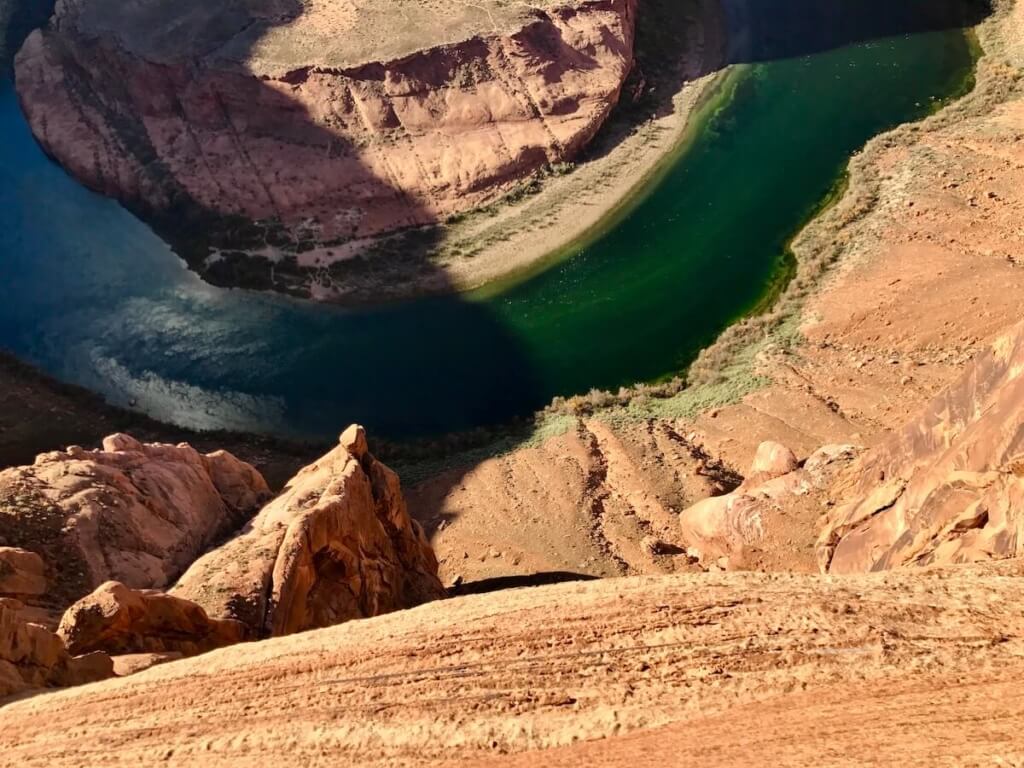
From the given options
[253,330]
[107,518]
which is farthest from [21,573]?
[253,330]

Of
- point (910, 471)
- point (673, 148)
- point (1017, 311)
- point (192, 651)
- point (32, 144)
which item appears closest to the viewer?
point (192, 651)

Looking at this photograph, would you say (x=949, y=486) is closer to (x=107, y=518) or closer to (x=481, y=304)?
(x=107, y=518)

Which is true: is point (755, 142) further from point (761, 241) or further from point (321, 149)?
point (321, 149)

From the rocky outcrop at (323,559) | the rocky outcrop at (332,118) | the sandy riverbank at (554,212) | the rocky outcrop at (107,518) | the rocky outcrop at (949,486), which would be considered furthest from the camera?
the rocky outcrop at (332,118)

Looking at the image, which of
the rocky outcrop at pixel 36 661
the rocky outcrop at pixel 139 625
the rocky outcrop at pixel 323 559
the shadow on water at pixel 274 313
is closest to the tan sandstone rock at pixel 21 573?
the rocky outcrop at pixel 139 625

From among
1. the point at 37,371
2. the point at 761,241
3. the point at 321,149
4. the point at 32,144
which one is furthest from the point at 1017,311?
the point at 32,144

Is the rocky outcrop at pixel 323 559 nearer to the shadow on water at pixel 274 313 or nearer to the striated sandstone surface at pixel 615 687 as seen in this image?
the striated sandstone surface at pixel 615 687

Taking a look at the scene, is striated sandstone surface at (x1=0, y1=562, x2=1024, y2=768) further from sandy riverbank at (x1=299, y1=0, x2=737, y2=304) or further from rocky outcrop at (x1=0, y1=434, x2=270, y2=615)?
sandy riverbank at (x1=299, y1=0, x2=737, y2=304)
